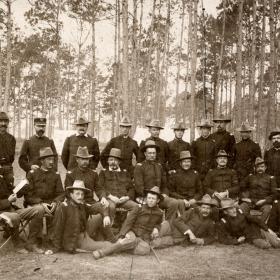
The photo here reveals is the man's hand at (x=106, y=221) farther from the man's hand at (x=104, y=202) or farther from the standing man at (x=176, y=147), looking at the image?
the standing man at (x=176, y=147)

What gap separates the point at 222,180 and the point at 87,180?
2.81m

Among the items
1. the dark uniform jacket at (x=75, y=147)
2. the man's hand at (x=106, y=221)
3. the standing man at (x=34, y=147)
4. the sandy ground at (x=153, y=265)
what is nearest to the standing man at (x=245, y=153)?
the sandy ground at (x=153, y=265)

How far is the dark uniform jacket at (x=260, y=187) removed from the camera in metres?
8.73

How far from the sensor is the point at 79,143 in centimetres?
887

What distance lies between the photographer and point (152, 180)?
8.37 meters

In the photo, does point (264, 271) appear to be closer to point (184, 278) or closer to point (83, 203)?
point (184, 278)

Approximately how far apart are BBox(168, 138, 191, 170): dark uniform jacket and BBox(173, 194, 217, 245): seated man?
64.9 inches

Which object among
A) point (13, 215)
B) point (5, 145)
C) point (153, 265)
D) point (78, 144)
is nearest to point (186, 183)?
point (78, 144)

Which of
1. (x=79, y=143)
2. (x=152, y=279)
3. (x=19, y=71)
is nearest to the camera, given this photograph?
(x=152, y=279)

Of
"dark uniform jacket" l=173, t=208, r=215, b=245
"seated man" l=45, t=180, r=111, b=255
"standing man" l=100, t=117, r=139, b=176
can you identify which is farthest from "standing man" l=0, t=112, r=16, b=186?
"dark uniform jacket" l=173, t=208, r=215, b=245

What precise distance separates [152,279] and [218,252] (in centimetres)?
190

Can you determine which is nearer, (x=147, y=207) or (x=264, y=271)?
(x=264, y=271)

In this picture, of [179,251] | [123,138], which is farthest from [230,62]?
[179,251]

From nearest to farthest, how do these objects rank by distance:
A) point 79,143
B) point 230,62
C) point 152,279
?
point 152,279 < point 79,143 < point 230,62
